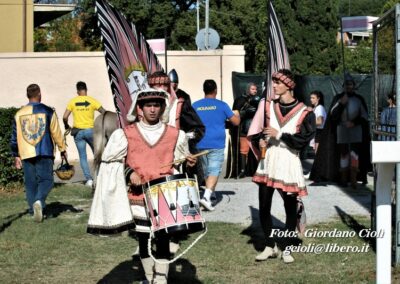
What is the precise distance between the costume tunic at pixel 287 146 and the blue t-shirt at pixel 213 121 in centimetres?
351

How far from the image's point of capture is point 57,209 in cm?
1172

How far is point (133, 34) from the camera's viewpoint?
28.7 ft

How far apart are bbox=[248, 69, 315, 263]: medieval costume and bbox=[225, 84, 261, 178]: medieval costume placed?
7.55 meters

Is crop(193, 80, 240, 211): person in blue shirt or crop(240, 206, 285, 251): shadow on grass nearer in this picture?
crop(240, 206, 285, 251): shadow on grass

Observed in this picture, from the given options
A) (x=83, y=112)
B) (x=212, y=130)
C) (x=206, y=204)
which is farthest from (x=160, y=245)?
(x=83, y=112)

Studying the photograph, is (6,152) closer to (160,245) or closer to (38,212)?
(38,212)

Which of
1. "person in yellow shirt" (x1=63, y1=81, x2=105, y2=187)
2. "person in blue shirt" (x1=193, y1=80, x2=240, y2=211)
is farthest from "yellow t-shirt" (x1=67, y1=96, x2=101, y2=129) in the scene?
"person in blue shirt" (x1=193, y1=80, x2=240, y2=211)

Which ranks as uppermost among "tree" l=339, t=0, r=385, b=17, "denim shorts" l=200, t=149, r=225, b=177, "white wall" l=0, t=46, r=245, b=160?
"tree" l=339, t=0, r=385, b=17

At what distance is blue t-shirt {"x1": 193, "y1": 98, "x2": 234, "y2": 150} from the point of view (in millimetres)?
11383

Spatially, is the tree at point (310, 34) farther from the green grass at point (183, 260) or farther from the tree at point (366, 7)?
the tree at point (366, 7)

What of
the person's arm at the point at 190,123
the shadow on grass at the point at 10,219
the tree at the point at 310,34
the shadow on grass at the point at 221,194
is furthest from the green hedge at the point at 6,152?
the tree at the point at 310,34

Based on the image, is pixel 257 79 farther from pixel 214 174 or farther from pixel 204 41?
pixel 214 174

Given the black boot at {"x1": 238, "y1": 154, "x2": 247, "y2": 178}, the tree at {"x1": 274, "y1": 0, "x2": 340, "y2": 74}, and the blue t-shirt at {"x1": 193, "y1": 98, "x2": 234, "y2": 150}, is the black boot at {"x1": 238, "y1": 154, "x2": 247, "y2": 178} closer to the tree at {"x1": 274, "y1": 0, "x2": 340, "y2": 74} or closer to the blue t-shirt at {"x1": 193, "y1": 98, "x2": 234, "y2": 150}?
the blue t-shirt at {"x1": 193, "y1": 98, "x2": 234, "y2": 150}

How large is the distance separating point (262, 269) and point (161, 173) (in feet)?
6.59
